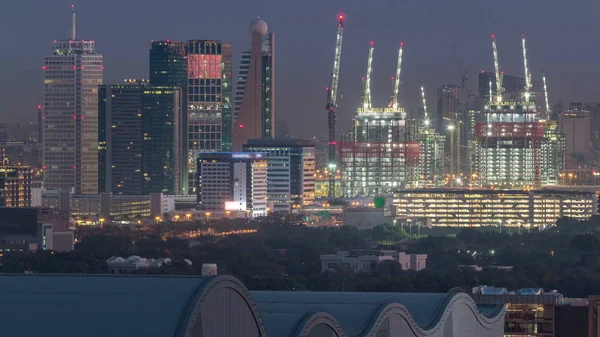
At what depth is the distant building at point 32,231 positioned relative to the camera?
328ft

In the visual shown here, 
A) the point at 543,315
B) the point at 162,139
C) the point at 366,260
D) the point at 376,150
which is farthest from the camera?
the point at 162,139

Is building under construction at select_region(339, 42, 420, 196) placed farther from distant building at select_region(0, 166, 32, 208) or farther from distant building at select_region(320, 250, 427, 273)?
distant building at select_region(320, 250, 427, 273)

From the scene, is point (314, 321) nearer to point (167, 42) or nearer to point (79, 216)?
point (79, 216)

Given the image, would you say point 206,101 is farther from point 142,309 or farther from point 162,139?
point 142,309

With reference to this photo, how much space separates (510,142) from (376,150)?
10098mm

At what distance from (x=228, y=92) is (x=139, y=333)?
146 metres

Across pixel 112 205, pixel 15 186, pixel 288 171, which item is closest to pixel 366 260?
pixel 15 186

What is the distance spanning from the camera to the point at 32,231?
102125 millimetres

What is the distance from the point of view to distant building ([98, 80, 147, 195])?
165 metres

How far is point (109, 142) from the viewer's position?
547ft

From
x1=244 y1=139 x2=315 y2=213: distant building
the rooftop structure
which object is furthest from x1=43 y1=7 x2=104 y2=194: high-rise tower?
the rooftop structure

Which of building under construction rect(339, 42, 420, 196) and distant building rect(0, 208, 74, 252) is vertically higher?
building under construction rect(339, 42, 420, 196)

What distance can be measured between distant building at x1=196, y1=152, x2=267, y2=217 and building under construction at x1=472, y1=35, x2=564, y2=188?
16.0 m

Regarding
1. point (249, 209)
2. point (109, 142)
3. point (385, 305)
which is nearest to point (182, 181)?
point (109, 142)
